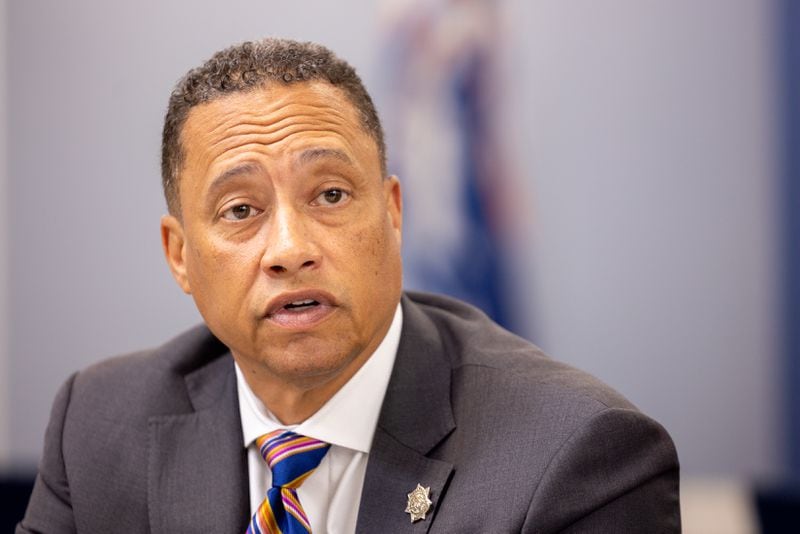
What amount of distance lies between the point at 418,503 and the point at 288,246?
540 millimetres

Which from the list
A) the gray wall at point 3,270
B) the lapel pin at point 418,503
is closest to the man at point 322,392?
the lapel pin at point 418,503

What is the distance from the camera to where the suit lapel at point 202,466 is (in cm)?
213

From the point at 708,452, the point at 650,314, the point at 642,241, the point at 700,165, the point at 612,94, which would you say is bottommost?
the point at 708,452

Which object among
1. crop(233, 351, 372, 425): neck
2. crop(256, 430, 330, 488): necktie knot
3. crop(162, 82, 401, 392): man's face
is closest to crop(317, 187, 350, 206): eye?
crop(162, 82, 401, 392): man's face

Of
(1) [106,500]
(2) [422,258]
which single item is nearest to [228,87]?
(1) [106,500]

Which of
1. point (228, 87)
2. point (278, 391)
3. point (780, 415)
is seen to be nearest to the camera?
point (228, 87)

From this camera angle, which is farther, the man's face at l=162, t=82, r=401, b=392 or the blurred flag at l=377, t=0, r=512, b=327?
the blurred flag at l=377, t=0, r=512, b=327

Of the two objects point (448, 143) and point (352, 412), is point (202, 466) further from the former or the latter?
point (448, 143)

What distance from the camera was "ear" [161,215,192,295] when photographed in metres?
2.25

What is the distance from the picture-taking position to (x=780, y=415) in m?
4.13

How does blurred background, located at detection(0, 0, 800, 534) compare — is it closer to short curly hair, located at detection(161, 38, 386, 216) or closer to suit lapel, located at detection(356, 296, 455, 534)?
suit lapel, located at detection(356, 296, 455, 534)

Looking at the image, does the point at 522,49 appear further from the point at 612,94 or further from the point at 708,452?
the point at 708,452

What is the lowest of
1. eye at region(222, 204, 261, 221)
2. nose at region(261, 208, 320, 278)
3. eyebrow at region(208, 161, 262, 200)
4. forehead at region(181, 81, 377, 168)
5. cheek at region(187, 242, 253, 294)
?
cheek at region(187, 242, 253, 294)

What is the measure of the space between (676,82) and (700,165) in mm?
347
